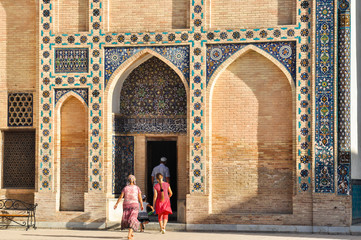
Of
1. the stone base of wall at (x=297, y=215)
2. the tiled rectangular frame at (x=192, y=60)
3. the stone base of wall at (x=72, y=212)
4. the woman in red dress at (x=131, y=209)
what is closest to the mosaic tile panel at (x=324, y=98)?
the tiled rectangular frame at (x=192, y=60)

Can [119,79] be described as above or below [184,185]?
above

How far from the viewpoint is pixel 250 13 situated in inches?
568

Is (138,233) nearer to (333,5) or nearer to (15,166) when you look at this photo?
(15,166)

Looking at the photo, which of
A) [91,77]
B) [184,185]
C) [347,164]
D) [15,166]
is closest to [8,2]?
[91,77]

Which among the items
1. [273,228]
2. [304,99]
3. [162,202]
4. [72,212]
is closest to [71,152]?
[72,212]

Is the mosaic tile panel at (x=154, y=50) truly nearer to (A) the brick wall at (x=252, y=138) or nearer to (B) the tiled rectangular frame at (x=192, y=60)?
(B) the tiled rectangular frame at (x=192, y=60)

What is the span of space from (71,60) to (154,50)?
Result: 1927 mm

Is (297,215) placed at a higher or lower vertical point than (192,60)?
lower

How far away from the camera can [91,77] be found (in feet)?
48.9

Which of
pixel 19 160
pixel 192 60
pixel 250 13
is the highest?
pixel 250 13

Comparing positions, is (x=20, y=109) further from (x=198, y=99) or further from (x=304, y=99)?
(x=304, y=99)

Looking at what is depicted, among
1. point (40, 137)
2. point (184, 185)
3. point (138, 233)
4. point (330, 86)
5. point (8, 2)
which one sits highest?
point (8, 2)

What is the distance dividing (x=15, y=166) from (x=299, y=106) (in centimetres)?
684

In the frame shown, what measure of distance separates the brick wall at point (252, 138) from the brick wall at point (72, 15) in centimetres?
344
